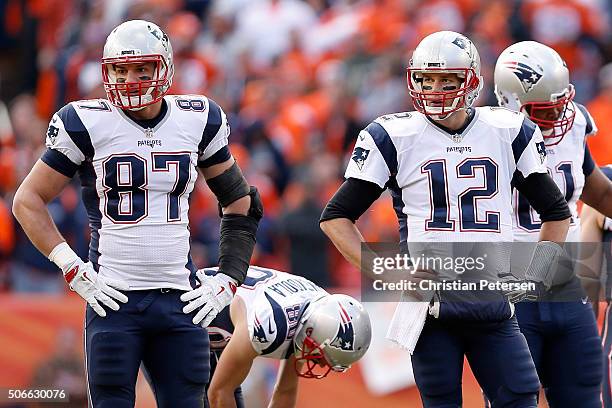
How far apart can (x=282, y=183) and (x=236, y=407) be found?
5.06m

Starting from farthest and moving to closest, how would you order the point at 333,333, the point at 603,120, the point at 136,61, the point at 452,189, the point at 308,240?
1. the point at 603,120
2. the point at 308,240
3. the point at 333,333
4. the point at 136,61
5. the point at 452,189

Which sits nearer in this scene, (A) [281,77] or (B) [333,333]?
(B) [333,333]

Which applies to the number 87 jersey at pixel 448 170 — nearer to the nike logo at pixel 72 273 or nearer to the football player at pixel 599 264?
the football player at pixel 599 264

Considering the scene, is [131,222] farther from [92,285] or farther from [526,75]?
[526,75]

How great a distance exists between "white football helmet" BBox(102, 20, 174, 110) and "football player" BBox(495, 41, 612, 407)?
63.4 inches

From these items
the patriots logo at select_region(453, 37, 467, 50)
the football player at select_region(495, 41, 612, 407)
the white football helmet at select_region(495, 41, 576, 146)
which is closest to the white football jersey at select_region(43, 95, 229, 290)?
the patriots logo at select_region(453, 37, 467, 50)

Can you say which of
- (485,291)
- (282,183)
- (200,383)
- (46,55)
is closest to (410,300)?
(485,291)

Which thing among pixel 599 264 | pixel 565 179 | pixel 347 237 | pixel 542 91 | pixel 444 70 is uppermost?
pixel 444 70

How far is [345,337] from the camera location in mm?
5566

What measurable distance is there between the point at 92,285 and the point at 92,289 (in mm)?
15

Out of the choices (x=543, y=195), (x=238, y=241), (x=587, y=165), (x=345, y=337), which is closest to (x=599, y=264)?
(x=587, y=165)

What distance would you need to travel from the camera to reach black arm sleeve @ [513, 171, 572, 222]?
5203mm

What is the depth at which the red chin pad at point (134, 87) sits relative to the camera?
5078mm

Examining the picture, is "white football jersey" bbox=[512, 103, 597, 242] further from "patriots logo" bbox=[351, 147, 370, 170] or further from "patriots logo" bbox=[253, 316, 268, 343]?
"patriots logo" bbox=[253, 316, 268, 343]
